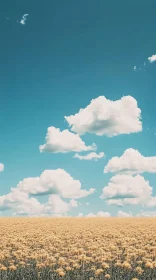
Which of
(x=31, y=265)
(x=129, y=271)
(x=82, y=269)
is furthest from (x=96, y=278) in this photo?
(x=31, y=265)

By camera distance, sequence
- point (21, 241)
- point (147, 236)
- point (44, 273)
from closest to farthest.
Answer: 1. point (44, 273)
2. point (21, 241)
3. point (147, 236)

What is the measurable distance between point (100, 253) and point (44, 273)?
3.62 meters

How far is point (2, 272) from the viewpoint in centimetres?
2228

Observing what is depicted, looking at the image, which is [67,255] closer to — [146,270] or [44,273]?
[44,273]

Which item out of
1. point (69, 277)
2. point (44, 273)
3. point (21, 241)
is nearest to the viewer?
point (69, 277)

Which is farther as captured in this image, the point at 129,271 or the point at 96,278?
the point at 129,271

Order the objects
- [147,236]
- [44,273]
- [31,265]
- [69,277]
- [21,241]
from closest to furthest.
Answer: [69,277] → [44,273] → [31,265] → [21,241] → [147,236]

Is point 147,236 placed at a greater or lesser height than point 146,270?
greater

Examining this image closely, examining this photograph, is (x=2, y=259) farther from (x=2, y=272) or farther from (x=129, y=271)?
(x=129, y=271)

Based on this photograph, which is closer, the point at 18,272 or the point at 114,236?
the point at 18,272

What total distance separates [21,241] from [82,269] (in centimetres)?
956

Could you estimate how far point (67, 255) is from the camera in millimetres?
24109

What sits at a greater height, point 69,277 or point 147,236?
point 147,236

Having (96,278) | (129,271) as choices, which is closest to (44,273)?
(96,278)
